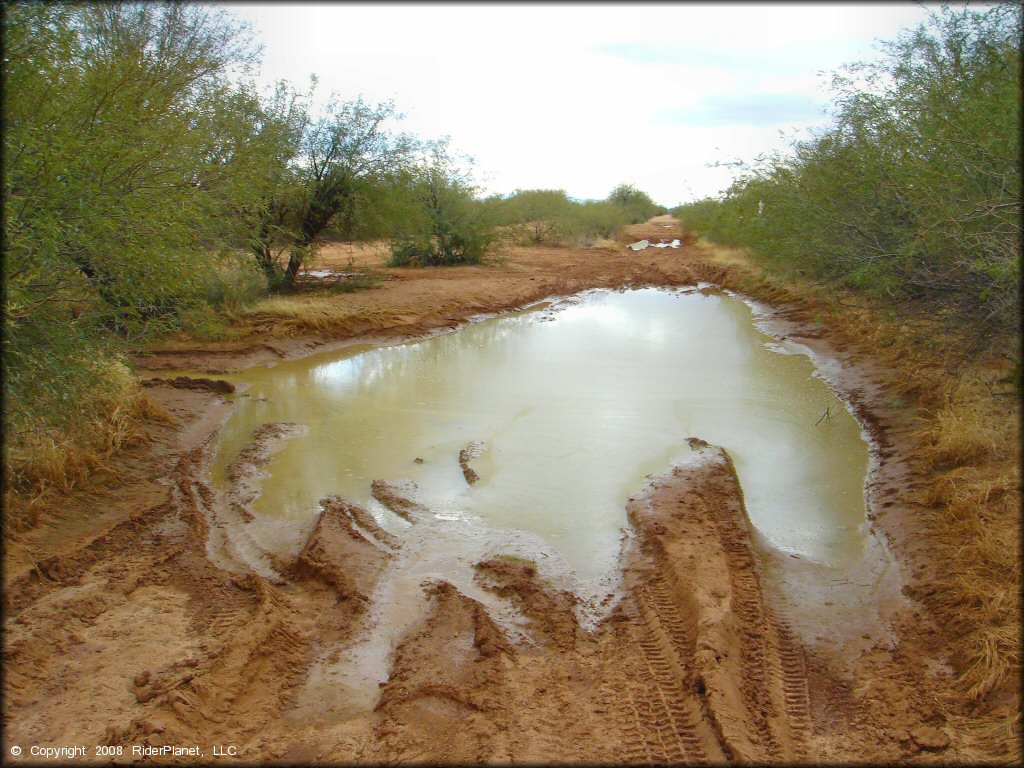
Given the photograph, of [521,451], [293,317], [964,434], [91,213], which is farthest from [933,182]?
[293,317]

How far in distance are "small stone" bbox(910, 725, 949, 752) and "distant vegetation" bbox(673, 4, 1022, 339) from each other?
3033 millimetres

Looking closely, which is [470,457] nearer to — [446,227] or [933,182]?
[933,182]

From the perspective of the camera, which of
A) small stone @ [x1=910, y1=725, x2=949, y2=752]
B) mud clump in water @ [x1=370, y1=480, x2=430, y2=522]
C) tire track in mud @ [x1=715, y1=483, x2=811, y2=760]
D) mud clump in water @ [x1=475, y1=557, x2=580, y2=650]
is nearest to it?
small stone @ [x1=910, y1=725, x2=949, y2=752]

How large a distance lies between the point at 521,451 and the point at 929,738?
509 centimetres

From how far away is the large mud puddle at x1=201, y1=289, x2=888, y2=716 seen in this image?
18.9 feet

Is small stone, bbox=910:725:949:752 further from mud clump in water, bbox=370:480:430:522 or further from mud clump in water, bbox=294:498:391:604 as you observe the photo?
mud clump in water, bbox=370:480:430:522

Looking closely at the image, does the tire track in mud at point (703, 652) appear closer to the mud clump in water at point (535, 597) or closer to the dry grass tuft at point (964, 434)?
the mud clump in water at point (535, 597)

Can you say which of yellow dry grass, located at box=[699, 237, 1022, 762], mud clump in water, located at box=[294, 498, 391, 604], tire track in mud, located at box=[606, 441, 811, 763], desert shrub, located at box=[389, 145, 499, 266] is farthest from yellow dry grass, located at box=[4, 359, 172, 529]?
desert shrub, located at box=[389, 145, 499, 266]

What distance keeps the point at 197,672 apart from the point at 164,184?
4.26 m

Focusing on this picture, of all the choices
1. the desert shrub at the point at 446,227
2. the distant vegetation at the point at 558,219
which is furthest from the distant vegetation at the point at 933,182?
the distant vegetation at the point at 558,219

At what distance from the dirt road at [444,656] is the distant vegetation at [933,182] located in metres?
2.33

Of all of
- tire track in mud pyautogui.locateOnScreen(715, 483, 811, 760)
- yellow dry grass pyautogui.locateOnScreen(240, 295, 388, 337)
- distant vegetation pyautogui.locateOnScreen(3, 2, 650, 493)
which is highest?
distant vegetation pyautogui.locateOnScreen(3, 2, 650, 493)

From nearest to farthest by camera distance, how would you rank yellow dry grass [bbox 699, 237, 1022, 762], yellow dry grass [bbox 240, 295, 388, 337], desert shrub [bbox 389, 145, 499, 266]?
yellow dry grass [bbox 699, 237, 1022, 762] < yellow dry grass [bbox 240, 295, 388, 337] < desert shrub [bbox 389, 145, 499, 266]

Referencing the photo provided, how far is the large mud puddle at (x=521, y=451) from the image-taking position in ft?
18.9
